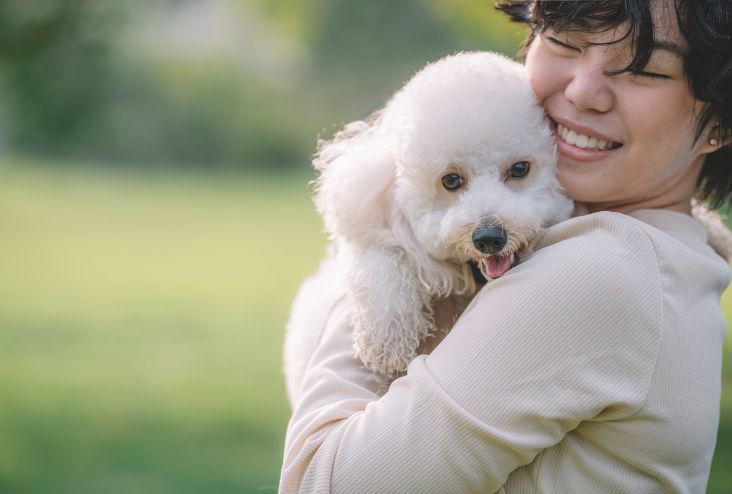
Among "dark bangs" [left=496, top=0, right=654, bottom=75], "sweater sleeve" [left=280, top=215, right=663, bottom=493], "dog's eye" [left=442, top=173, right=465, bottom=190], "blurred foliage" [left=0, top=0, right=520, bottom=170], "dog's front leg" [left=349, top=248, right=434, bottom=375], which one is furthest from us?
"blurred foliage" [left=0, top=0, right=520, bottom=170]

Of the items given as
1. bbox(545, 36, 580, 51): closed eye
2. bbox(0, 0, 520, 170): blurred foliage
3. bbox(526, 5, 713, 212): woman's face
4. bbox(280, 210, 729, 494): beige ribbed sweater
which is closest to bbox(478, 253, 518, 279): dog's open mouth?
bbox(280, 210, 729, 494): beige ribbed sweater

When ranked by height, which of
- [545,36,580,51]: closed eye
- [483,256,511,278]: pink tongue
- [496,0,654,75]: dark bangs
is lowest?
[483,256,511,278]: pink tongue

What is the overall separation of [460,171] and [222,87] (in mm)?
22221

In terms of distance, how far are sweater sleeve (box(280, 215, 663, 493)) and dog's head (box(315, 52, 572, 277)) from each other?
0.86 ft

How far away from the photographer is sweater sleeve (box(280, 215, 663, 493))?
1.42 meters

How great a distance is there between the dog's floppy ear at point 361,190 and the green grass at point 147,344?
2.23 ft

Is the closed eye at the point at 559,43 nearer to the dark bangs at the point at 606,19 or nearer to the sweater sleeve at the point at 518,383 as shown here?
the dark bangs at the point at 606,19

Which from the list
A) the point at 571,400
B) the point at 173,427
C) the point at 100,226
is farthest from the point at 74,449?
the point at 100,226

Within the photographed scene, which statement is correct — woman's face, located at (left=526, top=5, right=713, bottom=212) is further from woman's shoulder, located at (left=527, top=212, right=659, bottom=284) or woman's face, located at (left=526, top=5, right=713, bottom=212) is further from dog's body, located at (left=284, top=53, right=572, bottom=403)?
woman's shoulder, located at (left=527, top=212, right=659, bottom=284)

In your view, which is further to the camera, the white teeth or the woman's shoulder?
the white teeth

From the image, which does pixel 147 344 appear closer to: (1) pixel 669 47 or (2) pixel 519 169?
(2) pixel 519 169

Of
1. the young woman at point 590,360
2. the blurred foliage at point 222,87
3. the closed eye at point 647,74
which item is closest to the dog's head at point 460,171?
the young woman at point 590,360

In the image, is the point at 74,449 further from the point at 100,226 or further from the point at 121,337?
the point at 100,226

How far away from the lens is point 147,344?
7395 mm
